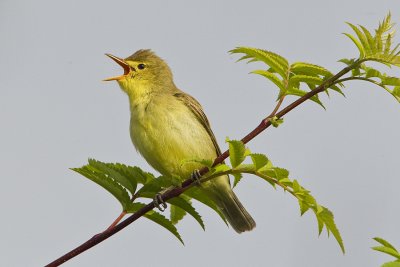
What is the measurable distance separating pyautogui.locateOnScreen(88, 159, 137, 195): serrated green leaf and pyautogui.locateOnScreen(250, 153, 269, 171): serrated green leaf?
73 cm

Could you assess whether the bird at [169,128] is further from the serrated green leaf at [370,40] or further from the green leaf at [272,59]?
the serrated green leaf at [370,40]

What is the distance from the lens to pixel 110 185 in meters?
2.85

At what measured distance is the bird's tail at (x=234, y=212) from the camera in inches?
219

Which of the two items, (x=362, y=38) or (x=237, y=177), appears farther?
(x=237, y=177)

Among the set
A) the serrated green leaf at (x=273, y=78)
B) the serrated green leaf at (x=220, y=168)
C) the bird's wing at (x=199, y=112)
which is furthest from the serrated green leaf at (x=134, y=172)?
the bird's wing at (x=199, y=112)

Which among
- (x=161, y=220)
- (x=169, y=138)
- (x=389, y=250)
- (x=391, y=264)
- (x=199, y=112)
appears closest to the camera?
(x=391, y=264)

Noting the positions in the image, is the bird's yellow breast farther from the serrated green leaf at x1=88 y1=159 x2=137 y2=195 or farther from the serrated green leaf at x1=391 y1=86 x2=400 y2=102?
the serrated green leaf at x1=391 y1=86 x2=400 y2=102

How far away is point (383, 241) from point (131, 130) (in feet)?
10.4

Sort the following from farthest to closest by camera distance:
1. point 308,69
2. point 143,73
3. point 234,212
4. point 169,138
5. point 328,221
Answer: point 143,73, point 234,212, point 169,138, point 308,69, point 328,221

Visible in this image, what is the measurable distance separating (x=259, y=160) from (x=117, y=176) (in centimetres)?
79

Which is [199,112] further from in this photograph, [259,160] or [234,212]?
[259,160]

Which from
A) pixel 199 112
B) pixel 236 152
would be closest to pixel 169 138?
pixel 199 112

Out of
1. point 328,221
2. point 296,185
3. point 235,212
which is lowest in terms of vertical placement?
point 328,221

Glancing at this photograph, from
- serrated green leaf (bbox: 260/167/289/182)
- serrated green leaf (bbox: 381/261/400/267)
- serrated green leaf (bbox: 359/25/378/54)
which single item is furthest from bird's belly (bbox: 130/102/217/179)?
serrated green leaf (bbox: 381/261/400/267)
